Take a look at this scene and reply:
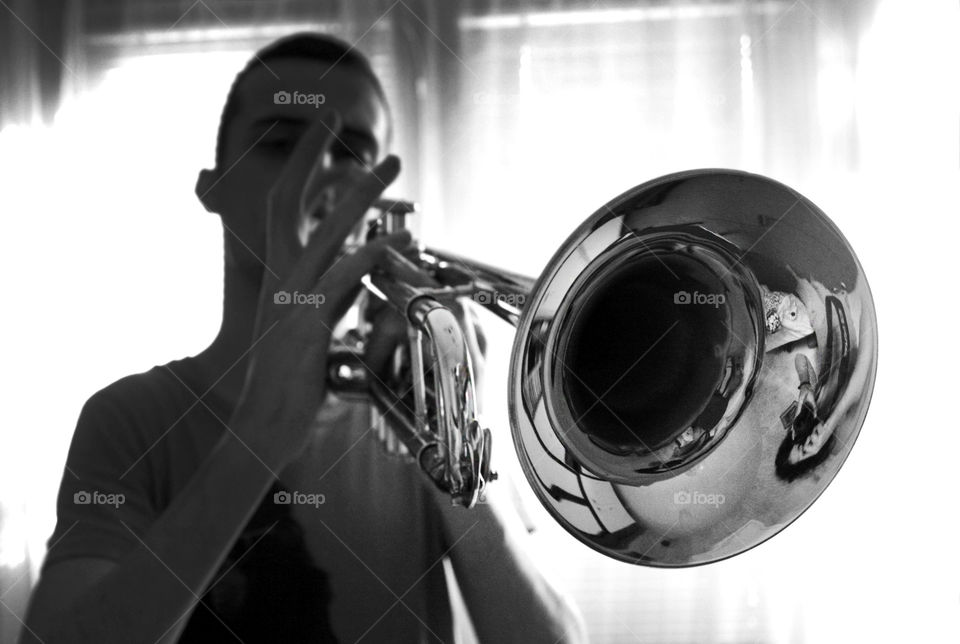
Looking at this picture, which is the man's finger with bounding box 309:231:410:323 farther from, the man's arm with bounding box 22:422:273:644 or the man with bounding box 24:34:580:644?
the man's arm with bounding box 22:422:273:644

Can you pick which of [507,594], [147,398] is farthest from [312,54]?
[507,594]

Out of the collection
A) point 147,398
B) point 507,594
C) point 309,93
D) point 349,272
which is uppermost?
point 309,93

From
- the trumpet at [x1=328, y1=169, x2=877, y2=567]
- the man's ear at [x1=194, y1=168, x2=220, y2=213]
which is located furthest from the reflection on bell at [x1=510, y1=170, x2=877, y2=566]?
the man's ear at [x1=194, y1=168, x2=220, y2=213]

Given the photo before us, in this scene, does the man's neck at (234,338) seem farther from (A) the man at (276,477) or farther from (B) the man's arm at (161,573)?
(B) the man's arm at (161,573)

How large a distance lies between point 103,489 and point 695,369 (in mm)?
771

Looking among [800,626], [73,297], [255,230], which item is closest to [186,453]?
[255,230]

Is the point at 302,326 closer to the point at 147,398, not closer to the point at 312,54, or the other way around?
the point at 147,398

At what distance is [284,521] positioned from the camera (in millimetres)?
1294

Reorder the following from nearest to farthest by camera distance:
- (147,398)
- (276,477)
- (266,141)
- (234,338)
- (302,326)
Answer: (302,326) → (276,477) → (147,398) → (266,141) → (234,338)

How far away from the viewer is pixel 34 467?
168 centimetres

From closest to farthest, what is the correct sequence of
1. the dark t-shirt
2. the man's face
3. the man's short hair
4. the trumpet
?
the trumpet
the dark t-shirt
the man's face
the man's short hair

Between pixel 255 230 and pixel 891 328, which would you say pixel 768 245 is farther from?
pixel 891 328

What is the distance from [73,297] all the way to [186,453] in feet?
2.33

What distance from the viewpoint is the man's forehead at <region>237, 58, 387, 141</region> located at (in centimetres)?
125
